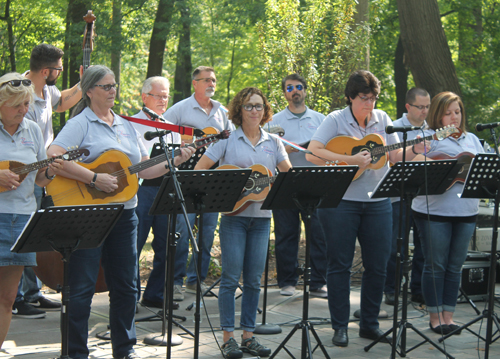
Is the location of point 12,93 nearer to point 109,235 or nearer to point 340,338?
A: point 109,235

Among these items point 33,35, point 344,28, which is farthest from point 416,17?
point 33,35

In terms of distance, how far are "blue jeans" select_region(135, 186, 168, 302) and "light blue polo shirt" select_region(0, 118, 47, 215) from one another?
1798mm

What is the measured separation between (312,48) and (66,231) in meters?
6.84

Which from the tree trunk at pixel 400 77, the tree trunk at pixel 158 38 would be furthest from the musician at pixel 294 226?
the tree trunk at pixel 400 77

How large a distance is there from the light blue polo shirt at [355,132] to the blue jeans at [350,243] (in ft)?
0.41

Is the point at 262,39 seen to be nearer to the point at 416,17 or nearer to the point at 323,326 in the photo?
the point at 416,17

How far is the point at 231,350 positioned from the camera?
15.5ft

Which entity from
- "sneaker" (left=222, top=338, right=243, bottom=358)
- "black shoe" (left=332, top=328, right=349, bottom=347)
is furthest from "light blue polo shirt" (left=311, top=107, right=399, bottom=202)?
"sneaker" (left=222, top=338, right=243, bottom=358)

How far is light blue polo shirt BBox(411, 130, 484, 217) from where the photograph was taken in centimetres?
548

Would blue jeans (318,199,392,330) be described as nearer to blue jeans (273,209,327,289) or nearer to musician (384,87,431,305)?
musician (384,87,431,305)

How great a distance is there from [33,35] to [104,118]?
14.2 metres

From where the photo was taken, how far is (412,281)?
23.0 feet

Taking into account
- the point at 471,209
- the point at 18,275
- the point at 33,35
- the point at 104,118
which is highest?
the point at 33,35

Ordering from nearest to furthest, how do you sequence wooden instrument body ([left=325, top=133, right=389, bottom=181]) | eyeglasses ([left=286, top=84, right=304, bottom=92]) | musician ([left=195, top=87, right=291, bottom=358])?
musician ([left=195, top=87, right=291, bottom=358]), wooden instrument body ([left=325, top=133, right=389, bottom=181]), eyeglasses ([left=286, top=84, right=304, bottom=92])
